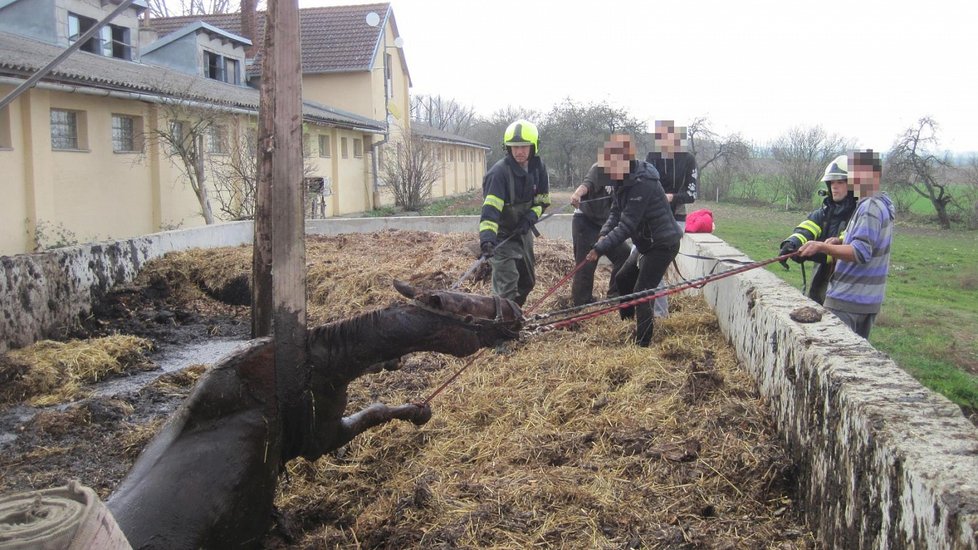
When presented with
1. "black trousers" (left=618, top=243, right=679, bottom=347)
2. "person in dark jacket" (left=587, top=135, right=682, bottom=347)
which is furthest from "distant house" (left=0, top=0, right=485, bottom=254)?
"black trousers" (left=618, top=243, right=679, bottom=347)

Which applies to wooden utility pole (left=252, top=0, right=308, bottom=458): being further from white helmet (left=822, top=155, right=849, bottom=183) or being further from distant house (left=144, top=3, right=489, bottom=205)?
distant house (left=144, top=3, right=489, bottom=205)

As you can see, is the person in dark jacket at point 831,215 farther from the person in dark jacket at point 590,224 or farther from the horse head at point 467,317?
the horse head at point 467,317

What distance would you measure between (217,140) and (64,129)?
195 inches

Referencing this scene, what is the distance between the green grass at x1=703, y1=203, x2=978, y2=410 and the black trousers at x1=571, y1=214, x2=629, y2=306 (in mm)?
2873

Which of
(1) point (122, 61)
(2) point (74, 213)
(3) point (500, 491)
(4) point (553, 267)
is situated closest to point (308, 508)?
(3) point (500, 491)

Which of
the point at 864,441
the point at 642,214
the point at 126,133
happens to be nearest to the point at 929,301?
the point at 642,214

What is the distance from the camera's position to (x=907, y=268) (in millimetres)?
15906

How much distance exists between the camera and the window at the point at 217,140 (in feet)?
66.8

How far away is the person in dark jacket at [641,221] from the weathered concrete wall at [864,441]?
5.32 ft

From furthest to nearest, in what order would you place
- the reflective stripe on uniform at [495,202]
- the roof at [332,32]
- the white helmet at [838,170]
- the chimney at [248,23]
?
the roof at [332,32] → the chimney at [248,23] → the reflective stripe on uniform at [495,202] → the white helmet at [838,170]

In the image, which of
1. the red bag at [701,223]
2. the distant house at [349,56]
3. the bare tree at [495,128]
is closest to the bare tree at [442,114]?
the bare tree at [495,128]

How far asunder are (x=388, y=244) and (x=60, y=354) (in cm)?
622

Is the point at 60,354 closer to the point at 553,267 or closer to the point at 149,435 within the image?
the point at 149,435

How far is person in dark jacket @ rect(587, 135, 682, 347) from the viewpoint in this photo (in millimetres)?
6547
